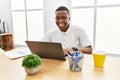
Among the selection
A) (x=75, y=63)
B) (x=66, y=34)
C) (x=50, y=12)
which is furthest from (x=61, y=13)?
(x=50, y=12)

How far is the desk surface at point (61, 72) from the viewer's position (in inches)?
38.3

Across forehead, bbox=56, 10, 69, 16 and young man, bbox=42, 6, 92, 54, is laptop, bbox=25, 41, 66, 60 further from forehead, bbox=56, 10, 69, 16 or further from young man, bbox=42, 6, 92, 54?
forehead, bbox=56, 10, 69, 16

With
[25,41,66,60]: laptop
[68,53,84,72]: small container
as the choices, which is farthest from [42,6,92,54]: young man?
[68,53,84,72]: small container

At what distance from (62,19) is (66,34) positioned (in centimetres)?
20

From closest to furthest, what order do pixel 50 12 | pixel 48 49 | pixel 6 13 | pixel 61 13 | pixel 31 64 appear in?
pixel 31 64, pixel 48 49, pixel 61 13, pixel 50 12, pixel 6 13

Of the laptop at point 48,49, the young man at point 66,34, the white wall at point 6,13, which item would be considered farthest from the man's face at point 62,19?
the white wall at point 6,13

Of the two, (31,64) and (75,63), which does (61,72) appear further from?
(31,64)

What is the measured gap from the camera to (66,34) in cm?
189

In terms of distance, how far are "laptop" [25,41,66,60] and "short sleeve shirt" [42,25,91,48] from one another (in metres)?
0.53

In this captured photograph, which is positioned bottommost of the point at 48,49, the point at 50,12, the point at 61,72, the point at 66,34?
the point at 61,72

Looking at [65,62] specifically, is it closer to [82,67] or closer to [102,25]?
[82,67]

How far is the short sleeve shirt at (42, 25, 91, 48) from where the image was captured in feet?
6.08

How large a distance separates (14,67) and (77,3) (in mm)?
2193

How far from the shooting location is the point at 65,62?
1278 mm
